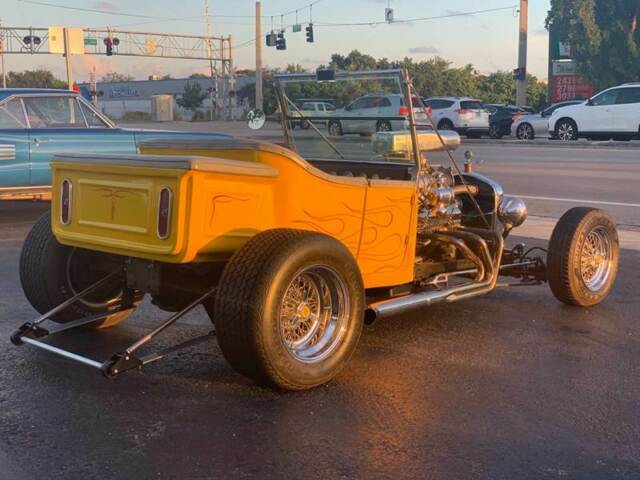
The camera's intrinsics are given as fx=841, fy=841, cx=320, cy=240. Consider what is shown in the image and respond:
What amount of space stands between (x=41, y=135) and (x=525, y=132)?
23046 millimetres

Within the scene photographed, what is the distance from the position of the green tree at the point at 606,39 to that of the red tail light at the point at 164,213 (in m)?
42.8

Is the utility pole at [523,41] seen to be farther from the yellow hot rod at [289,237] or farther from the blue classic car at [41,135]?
the yellow hot rod at [289,237]

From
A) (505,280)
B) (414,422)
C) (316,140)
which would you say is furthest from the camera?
(505,280)

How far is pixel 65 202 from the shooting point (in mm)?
4582

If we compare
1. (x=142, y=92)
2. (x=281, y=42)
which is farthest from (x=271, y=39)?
(x=142, y=92)

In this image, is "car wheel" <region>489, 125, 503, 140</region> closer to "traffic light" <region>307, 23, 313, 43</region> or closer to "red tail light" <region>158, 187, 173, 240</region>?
"traffic light" <region>307, 23, 313, 43</region>

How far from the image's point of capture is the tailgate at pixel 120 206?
3916 millimetres

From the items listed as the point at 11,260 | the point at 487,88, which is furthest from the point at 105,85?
the point at 11,260

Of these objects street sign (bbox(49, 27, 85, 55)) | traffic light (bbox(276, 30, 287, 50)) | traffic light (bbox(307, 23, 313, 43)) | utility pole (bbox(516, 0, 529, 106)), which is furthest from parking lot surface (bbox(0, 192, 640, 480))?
traffic light (bbox(307, 23, 313, 43))

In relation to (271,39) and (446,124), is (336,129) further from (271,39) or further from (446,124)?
(271,39)

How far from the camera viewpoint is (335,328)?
4418 millimetres

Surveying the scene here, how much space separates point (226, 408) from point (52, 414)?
2.66 ft

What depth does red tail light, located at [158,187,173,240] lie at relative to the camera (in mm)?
3928

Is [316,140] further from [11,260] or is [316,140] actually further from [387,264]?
[11,260]
